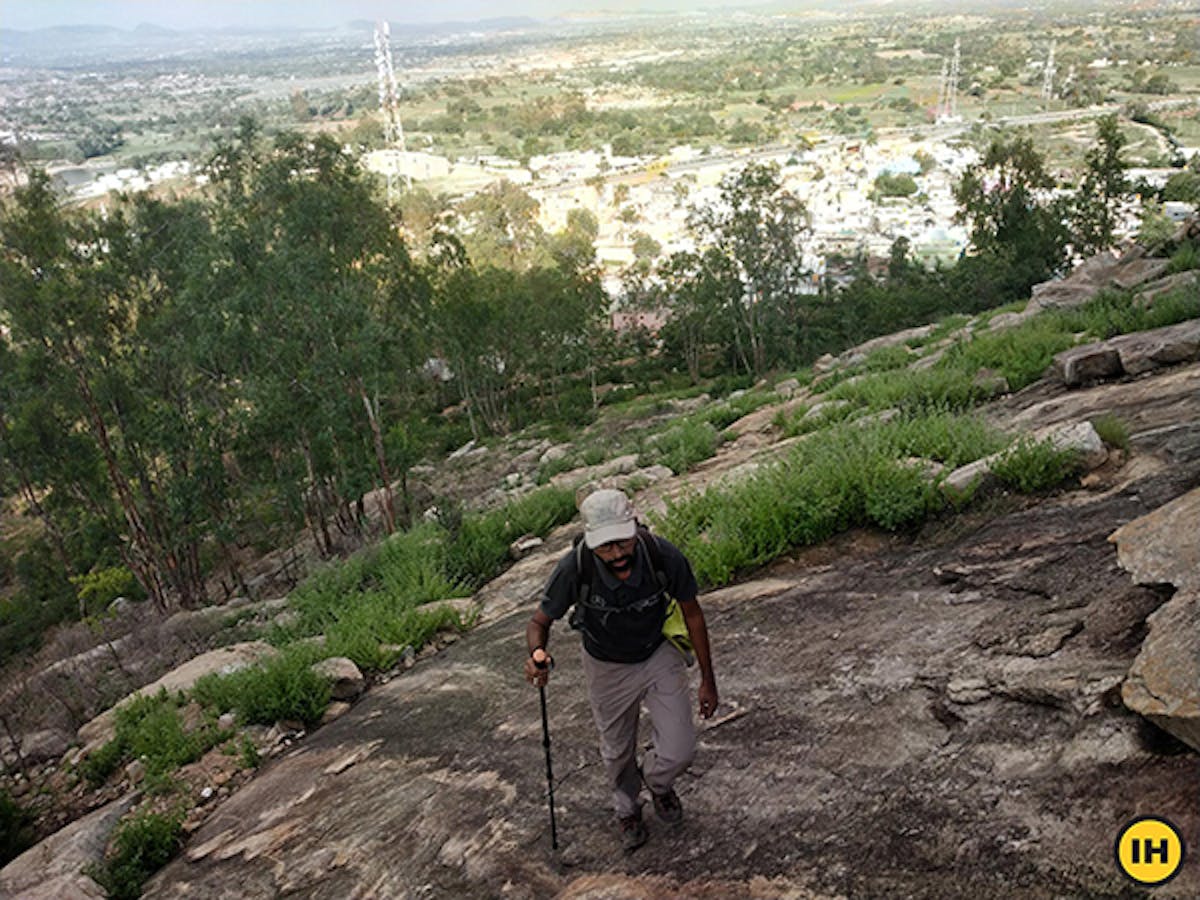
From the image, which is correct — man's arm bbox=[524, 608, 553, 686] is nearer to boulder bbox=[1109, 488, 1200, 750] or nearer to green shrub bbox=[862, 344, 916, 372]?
boulder bbox=[1109, 488, 1200, 750]

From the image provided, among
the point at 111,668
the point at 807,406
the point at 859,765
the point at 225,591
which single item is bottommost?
the point at 225,591

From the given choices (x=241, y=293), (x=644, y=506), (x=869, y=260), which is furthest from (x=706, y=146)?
(x=644, y=506)

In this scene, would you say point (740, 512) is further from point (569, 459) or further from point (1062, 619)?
point (569, 459)

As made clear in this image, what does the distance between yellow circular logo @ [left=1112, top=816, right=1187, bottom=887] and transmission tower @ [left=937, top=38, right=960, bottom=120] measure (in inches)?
5410

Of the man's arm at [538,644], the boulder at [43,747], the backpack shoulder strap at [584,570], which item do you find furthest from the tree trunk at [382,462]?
the backpack shoulder strap at [584,570]

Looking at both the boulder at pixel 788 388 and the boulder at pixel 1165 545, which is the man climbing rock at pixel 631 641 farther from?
the boulder at pixel 788 388

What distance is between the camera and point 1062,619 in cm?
443

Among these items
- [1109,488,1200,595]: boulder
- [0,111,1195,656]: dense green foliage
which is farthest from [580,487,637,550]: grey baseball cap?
[0,111,1195,656]: dense green foliage

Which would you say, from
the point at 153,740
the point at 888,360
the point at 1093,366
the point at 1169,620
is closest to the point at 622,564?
the point at 1169,620

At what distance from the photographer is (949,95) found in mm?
134000

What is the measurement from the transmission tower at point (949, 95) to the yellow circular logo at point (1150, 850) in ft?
451

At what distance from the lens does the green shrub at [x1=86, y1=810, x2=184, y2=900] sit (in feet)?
17.7

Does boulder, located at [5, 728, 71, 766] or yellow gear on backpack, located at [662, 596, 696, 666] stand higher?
yellow gear on backpack, located at [662, 596, 696, 666]

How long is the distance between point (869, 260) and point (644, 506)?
52.9 meters
